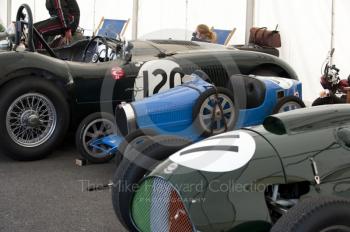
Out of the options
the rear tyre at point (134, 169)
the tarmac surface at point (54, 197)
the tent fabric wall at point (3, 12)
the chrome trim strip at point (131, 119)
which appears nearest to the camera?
the rear tyre at point (134, 169)

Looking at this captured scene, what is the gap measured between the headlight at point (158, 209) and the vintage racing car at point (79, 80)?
6.90ft

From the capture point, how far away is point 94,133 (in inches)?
173

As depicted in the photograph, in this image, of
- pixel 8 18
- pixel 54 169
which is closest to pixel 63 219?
pixel 54 169

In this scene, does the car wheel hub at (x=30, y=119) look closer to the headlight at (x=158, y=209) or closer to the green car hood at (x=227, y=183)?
the headlight at (x=158, y=209)

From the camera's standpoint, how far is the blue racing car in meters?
3.89

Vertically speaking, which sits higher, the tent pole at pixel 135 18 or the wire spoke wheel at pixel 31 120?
the tent pole at pixel 135 18

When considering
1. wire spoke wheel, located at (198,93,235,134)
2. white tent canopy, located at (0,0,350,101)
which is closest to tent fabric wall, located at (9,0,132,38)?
white tent canopy, located at (0,0,350,101)

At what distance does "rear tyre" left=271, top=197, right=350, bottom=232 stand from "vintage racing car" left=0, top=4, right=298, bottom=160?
2711 mm

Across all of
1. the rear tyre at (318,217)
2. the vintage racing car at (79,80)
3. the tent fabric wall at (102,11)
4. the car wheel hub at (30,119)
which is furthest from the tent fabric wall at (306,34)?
the rear tyre at (318,217)

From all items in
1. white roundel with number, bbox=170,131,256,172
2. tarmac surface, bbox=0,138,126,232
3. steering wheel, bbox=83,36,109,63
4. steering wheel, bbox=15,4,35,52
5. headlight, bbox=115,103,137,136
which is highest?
steering wheel, bbox=15,4,35,52

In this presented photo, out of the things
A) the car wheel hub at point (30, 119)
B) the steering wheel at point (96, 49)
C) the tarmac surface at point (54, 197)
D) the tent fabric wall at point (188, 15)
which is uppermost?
the tent fabric wall at point (188, 15)

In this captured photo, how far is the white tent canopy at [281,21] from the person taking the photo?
7023 millimetres

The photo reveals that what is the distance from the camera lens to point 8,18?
51.9ft

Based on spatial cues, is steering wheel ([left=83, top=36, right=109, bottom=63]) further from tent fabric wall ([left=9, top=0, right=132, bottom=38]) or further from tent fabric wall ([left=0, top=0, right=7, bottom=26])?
tent fabric wall ([left=0, top=0, right=7, bottom=26])
